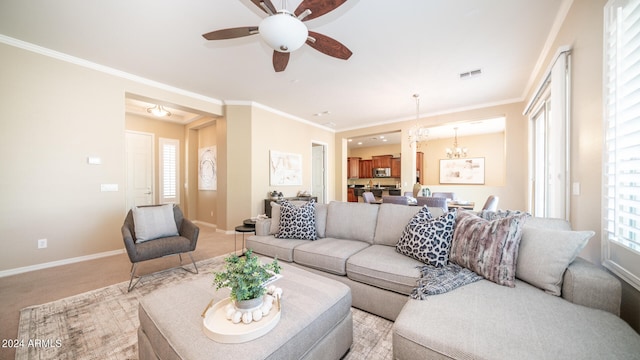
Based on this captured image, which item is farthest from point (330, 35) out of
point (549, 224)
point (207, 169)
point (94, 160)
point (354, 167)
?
point (354, 167)

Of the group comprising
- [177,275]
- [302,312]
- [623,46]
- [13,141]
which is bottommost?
[177,275]

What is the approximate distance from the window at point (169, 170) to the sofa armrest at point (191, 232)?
339 cm

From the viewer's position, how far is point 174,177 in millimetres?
5957

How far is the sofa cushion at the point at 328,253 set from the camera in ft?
7.02

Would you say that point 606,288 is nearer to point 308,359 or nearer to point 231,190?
point 308,359

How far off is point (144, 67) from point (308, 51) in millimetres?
A: 2614

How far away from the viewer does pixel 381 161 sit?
32.2 ft

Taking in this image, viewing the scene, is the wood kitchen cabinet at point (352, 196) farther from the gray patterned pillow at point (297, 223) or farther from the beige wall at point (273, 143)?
the gray patterned pillow at point (297, 223)

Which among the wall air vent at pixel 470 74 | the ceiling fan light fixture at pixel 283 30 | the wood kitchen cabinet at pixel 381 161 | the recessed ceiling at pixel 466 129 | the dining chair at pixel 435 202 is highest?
the wall air vent at pixel 470 74

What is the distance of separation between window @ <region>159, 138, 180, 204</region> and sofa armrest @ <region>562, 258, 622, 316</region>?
6.97 metres

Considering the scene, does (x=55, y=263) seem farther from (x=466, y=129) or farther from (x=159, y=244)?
(x=466, y=129)

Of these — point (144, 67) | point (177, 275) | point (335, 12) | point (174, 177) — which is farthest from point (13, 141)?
point (335, 12)

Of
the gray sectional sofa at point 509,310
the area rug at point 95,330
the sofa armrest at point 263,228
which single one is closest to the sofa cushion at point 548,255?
the gray sectional sofa at point 509,310

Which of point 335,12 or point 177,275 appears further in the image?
point 177,275
